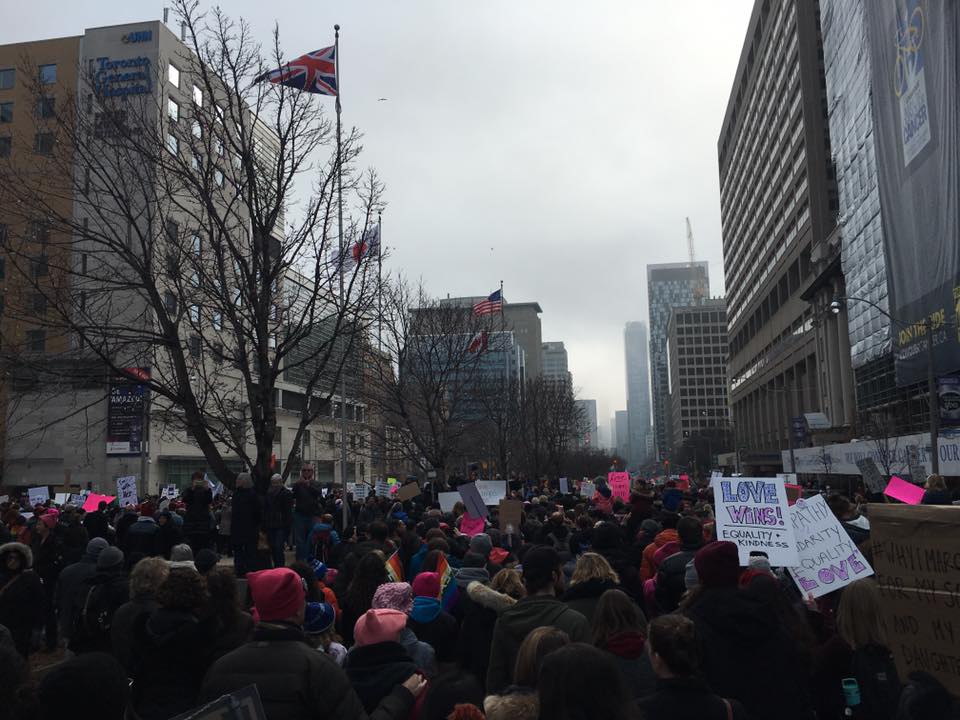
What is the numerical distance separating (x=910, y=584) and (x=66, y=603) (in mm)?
8362

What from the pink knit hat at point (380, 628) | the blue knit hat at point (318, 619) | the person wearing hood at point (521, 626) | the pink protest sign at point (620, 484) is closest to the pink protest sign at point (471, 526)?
the blue knit hat at point (318, 619)

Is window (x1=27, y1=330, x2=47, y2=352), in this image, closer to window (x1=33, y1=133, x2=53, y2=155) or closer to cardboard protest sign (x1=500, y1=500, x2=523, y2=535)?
window (x1=33, y1=133, x2=53, y2=155)

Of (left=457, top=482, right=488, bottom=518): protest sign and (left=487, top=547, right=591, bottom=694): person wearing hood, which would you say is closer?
(left=487, top=547, right=591, bottom=694): person wearing hood

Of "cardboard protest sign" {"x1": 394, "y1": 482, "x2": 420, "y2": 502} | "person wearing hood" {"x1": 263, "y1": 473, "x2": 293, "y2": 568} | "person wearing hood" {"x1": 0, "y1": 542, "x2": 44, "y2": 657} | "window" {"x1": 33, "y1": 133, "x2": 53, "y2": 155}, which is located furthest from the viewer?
"cardboard protest sign" {"x1": 394, "y1": 482, "x2": 420, "y2": 502}

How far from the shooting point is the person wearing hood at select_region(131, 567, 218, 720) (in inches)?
185

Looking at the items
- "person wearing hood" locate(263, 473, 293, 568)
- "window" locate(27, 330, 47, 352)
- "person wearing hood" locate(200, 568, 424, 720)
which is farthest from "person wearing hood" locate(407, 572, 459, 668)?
"window" locate(27, 330, 47, 352)

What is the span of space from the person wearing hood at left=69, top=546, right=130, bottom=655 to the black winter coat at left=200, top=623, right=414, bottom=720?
3.37m

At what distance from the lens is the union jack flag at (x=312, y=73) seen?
1345cm

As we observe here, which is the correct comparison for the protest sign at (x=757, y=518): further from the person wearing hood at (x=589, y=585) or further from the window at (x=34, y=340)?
the window at (x=34, y=340)

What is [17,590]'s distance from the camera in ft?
26.9

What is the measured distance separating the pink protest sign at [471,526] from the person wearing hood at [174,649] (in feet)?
30.2

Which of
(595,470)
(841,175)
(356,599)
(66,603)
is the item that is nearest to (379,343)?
(66,603)

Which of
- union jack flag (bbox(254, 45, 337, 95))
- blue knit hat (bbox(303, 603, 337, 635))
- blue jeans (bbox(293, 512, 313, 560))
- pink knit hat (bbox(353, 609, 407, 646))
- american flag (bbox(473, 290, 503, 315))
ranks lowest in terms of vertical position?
blue jeans (bbox(293, 512, 313, 560))

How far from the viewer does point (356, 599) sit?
6.25m
